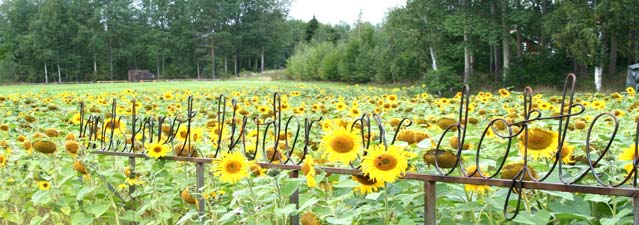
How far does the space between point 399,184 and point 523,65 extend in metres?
19.4

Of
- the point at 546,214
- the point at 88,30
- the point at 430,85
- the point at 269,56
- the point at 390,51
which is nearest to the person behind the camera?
the point at 546,214

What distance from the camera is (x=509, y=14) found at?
58.4 ft

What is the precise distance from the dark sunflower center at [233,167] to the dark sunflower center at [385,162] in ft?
1.36

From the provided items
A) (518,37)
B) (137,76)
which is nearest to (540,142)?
(518,37)

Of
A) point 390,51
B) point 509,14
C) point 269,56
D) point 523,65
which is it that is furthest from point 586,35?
point 269,56

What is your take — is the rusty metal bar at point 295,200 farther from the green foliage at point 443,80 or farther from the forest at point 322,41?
the green foliage at point 443,80

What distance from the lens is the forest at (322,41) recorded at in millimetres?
16875

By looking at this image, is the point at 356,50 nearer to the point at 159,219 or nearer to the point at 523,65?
the point at 523,65

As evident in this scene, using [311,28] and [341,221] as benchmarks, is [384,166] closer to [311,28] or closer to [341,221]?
[341,221]

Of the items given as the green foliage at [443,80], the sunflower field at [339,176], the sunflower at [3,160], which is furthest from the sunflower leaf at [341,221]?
the green foliage at [443,80]

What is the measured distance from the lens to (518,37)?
63.2 ft

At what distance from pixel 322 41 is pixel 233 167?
44543 millimetres

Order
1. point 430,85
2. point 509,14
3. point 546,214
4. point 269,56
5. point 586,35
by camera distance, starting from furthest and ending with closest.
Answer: point 269,56 → point 430,85 → point 509,14 → point 586,35 → point 546,214

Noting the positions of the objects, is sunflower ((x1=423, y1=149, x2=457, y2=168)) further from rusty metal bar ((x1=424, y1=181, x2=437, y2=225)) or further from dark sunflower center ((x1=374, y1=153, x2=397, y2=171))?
dark sunflower center ((x1=374, y1=153, x2=397, y2=171))
